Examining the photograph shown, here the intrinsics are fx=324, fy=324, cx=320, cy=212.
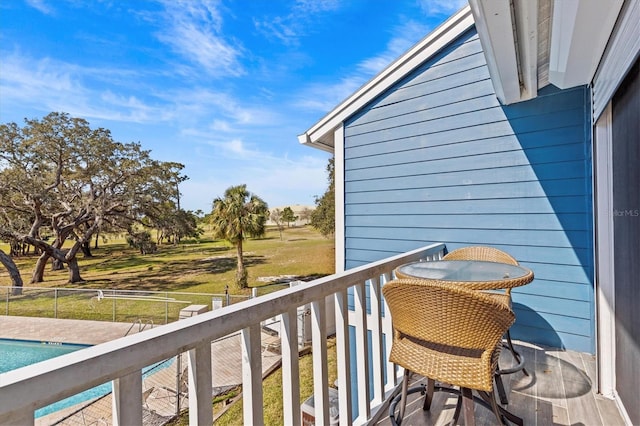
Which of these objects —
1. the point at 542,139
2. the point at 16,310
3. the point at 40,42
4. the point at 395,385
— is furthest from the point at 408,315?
the point at 40,42

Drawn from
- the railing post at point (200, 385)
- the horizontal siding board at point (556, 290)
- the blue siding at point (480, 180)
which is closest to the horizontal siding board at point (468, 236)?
the blue siding at point (480, 180)

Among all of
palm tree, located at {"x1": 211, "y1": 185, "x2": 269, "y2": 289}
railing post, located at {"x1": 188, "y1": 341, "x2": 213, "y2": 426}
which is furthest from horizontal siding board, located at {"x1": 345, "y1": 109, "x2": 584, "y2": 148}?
palm tree, located at {"x1": 211, "y1": 185, "x2": 269, "y2": 289}

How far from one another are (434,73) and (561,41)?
1.99 metres

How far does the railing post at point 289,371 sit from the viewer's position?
1.33 meters

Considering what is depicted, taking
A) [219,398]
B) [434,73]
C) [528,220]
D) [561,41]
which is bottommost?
[219,398]

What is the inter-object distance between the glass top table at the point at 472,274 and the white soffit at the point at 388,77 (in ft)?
8.86

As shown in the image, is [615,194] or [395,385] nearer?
[615,194]

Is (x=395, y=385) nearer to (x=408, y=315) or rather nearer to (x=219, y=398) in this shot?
(x=408, y=315)

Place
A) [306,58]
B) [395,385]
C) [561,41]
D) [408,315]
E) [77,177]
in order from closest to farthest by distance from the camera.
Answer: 1. [408,315]
2. [561,41]
3. [395,385]
4. [306,58]
5. [77,177]

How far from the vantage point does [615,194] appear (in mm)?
2053

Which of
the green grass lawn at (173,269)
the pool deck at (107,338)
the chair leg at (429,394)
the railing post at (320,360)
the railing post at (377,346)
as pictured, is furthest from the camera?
the green grass lawn at (173,269)

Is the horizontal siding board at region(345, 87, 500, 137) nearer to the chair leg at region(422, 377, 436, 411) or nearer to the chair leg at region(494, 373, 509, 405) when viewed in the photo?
the chair leg at region(494, 373, 509, 405)

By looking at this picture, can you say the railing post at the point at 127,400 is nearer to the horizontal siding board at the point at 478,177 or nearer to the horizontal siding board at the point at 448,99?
the horizontal siding board at the point at 478,177

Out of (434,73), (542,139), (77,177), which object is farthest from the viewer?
(77,177)
